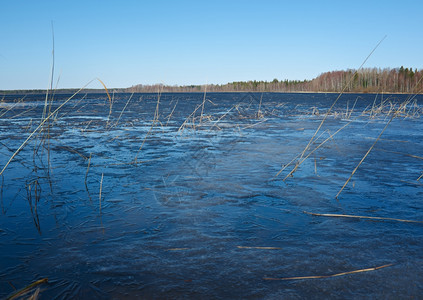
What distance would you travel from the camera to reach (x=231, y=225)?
261 cm

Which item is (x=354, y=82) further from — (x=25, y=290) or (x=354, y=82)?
(x=25, y=290)

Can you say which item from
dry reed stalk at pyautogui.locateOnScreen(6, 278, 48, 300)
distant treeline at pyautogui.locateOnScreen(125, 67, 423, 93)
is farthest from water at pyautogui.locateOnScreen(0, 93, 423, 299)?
distant treeline at pyautogui.locateOnScreen(125, 67, 423, 93)

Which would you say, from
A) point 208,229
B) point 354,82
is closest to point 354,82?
point 354,82

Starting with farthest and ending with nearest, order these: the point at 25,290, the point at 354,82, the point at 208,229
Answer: the point at 354,82, the point at 208,229, the point at 25,290

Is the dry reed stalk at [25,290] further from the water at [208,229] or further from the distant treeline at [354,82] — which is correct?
the distant treeline at [354,82]

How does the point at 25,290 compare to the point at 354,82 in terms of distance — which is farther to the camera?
the point at 354,82

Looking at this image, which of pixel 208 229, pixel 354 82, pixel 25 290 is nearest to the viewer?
pixel 25 290

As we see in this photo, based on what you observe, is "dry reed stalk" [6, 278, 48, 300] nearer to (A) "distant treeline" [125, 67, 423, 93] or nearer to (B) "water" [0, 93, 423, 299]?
(B) "water" [0, 93, 423, 299]

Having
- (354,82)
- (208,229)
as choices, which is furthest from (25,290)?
(354,82)

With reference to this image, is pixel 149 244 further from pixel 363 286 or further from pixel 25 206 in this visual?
pixel 25 206

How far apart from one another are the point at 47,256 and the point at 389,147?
6.25 metres

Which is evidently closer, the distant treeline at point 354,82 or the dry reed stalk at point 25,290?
the dry reed stalk at point 25,290

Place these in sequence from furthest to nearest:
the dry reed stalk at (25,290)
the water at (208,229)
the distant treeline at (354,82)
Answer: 1. the distant treeline at (354,82)
2. the water at (208,229)
3. the dry reed stalk at (25,290)

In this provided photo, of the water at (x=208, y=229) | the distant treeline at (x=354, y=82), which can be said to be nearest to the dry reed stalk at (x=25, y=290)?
the water at (x=208, y=229)
